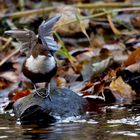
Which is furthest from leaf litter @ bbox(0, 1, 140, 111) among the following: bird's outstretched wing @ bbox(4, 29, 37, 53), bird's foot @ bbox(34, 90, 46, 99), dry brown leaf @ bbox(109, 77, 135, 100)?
bird's outstretched wing @ bbox(4, 29, 37, 53)

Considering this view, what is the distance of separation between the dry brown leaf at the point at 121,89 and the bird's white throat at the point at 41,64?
1026 mm

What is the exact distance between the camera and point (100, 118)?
13.3ft

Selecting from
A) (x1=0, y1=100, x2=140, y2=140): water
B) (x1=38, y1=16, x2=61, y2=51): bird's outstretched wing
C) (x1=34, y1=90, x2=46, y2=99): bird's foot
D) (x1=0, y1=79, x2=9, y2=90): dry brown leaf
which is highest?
(x1=38, y1=16, x2=61, y2=51): bird's outstretched wing

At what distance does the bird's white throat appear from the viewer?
12.9 ft

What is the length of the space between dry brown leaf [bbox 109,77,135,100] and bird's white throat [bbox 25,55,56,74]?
103cm

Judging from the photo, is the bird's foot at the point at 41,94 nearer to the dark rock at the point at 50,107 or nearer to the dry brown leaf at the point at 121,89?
the dark rock at the point at 50,107

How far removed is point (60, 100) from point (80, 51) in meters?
2.27

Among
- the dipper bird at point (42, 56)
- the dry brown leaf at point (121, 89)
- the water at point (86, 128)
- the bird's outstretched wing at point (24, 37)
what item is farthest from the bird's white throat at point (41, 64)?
the dry brown leaf at point (121, 89)

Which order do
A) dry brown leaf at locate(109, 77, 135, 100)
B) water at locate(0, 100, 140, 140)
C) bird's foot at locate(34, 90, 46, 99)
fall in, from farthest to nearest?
dry brown leaf at locate(109, 77, 135, 100), bird's foot at locate(34, 90, 46, 99), water at locate(0, 100, 140, 140)

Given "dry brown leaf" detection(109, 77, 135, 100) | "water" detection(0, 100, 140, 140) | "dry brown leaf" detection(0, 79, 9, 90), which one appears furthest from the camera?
"dry brown leaf" detection(0, 79, 9, 90)

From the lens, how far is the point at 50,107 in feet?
13.3

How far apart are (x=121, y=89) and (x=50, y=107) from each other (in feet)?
3.41

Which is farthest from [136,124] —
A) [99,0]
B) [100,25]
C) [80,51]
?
[99,0]

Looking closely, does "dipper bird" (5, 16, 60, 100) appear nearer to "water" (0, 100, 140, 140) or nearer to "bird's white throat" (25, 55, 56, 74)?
"bird's white throat" (25, 55, 56, 74)
